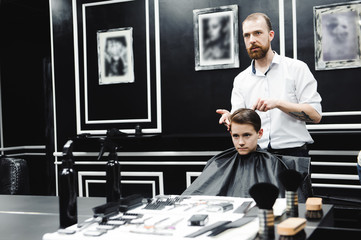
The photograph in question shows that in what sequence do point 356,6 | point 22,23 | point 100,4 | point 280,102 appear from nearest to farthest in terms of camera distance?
point 280,102, point 356,6, point 100,4, point 22,23

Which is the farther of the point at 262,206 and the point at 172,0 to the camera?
the point at 172,0

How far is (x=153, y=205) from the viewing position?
4.75ft

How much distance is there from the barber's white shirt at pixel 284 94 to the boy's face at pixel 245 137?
0.10 m

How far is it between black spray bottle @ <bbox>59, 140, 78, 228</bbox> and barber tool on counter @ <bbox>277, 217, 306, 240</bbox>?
28.5 inches

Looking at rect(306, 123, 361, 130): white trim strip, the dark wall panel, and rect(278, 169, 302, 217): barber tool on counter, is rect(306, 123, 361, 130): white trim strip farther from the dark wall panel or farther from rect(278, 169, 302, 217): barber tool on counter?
rect(278, 169, 302, 217): barber tool on counter

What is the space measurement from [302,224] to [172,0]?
327 centimetres

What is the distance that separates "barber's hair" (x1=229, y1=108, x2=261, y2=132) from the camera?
2.31 meters

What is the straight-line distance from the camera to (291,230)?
0.96m

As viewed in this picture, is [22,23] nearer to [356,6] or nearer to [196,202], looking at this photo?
[356,6]

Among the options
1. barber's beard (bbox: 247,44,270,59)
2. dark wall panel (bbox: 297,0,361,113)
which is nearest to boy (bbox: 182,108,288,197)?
barber's beard (bbox: 247,44,270,59)

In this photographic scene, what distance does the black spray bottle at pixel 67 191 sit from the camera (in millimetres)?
1344

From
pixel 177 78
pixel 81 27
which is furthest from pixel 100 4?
pixel 177 78

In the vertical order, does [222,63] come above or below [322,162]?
above

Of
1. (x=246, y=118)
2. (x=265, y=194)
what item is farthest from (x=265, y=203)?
(x=246, y=118)
